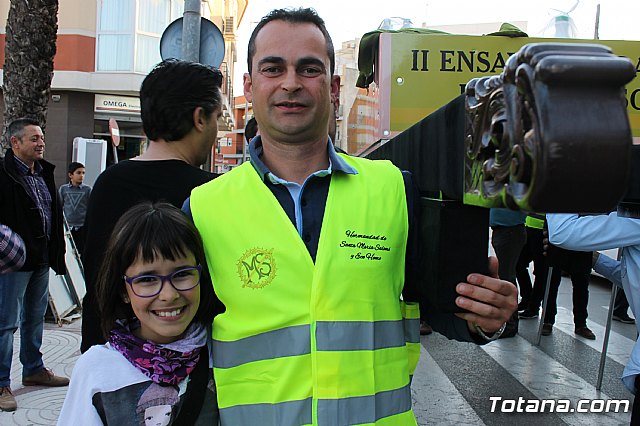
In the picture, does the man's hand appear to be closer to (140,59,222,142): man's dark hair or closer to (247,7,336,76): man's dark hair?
(247,7,336,76): man's dark hair

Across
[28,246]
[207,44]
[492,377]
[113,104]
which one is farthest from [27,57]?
[113,104]

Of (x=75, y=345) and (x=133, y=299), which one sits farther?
(x=75, y=345)

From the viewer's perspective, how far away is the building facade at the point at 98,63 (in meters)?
19.8

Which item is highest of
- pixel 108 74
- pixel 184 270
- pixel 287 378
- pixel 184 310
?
pixel 108 74

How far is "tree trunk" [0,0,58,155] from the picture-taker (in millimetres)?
7352

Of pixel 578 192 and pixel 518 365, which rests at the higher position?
pixel 578 192

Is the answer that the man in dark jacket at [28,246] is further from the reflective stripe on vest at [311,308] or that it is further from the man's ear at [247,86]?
the reflective stripe on vest at [311,308]

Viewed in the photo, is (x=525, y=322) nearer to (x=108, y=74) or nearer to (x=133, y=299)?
(x=133, y=299)

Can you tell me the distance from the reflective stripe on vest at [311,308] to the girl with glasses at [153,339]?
80 mm

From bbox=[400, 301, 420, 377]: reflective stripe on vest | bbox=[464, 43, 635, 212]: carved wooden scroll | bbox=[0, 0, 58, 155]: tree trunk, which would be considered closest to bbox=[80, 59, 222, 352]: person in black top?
bbox=[400, 301, 420, 377]: reflective stripe on vest

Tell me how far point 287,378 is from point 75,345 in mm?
5438

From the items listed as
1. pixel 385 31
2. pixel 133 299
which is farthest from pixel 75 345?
pixel 133 299

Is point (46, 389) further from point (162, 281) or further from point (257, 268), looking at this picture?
point (257, 268)

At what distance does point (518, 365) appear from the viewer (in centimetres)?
601
